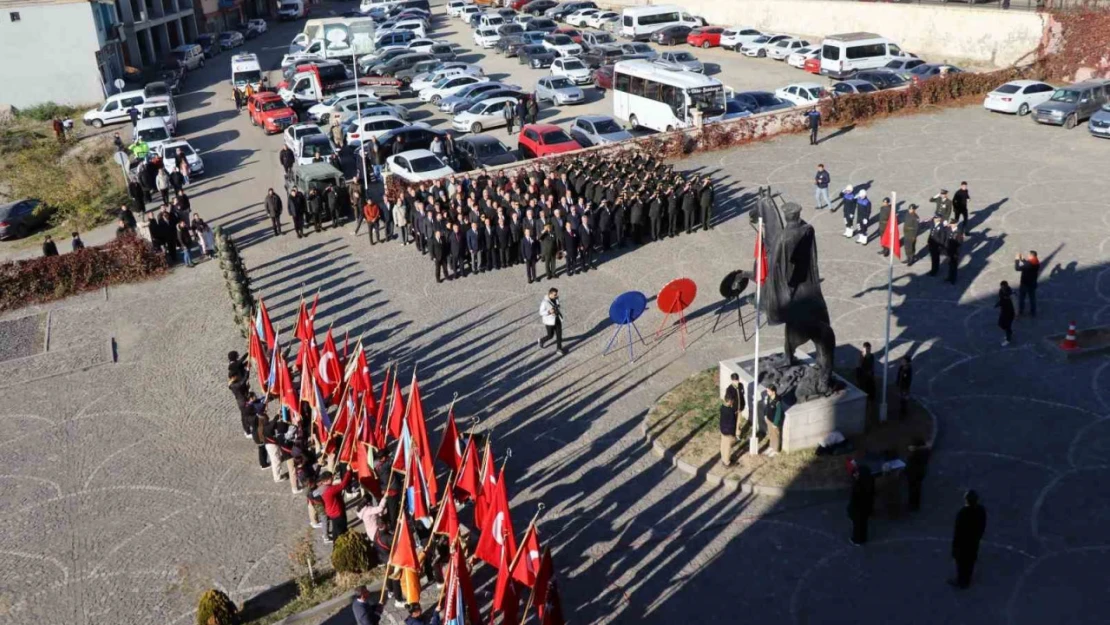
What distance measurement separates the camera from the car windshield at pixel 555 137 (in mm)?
31578

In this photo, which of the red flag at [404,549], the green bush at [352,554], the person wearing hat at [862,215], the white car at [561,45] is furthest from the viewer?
the white car at [561,45]

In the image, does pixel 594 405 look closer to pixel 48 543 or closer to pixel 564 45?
pixel 48 543

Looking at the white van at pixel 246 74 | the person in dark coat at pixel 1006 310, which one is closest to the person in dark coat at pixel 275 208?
the person in dark coat at pixel 1006 310

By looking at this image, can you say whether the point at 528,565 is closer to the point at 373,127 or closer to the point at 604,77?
the point at 373,127

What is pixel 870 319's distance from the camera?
20203mm

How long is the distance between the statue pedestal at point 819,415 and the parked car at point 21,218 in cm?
2622

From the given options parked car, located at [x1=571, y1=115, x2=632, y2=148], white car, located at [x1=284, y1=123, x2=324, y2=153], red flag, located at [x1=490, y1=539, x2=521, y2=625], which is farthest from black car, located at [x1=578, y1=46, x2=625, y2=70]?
red flag, located at [x1=490, y1=539, x2=521, y2=625]

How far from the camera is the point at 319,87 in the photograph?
4388cm

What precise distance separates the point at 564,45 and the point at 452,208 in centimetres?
2997

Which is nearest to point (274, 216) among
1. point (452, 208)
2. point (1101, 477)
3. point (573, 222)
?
point (452, 208)

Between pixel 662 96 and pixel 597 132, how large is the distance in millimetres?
3964

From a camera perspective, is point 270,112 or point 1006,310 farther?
point 270,112

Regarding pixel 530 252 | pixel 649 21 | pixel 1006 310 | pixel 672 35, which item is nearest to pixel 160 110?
pixel 530 252

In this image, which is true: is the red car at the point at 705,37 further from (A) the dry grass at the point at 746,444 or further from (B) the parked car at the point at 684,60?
(A) the dry grass at the point at 746,444
